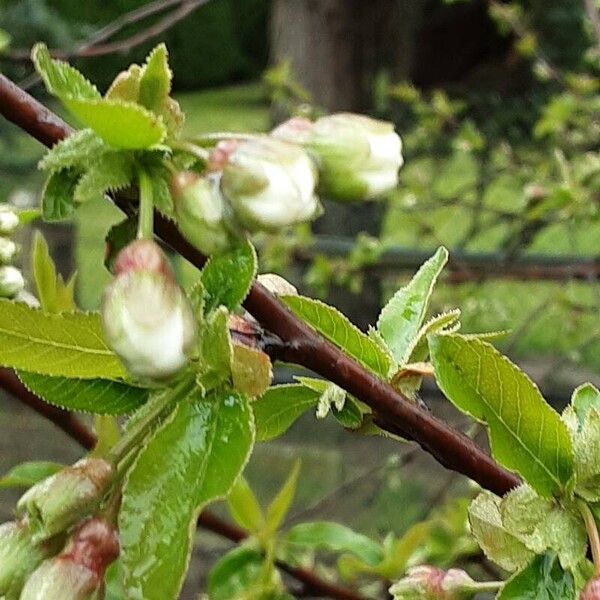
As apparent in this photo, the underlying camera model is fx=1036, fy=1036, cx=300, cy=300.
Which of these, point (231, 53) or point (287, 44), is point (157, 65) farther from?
point (231, 53)

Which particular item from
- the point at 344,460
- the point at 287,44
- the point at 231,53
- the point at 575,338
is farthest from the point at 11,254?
the point at 231,53

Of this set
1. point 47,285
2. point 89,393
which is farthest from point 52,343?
point 47,285

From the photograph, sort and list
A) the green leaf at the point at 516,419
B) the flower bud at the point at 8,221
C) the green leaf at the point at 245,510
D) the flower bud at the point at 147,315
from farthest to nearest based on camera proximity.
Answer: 1. the green leaf at the point at 245,510
2. the flower bud at the point at 8,221
3. the green leaf at the point at 516,419
4. the flower bud at the point at 147,315

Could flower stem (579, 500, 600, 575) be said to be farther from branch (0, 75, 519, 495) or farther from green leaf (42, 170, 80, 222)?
green leaf (42, 170, 80, 222)

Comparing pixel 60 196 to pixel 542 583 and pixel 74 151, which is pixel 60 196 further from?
pixel 542 583

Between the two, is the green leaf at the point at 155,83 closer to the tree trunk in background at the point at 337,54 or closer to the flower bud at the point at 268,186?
the flower bud at the point at 268,186

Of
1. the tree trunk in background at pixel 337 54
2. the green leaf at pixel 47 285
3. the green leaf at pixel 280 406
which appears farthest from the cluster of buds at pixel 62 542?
the tree trunk in background at pixel 337 54

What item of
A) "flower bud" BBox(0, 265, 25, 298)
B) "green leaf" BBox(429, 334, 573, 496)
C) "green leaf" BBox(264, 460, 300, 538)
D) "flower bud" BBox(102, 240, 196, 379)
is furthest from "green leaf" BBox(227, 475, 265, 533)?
"flower bud" BBox(102, 240, 196, 379)

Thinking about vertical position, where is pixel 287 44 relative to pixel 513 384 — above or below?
below
